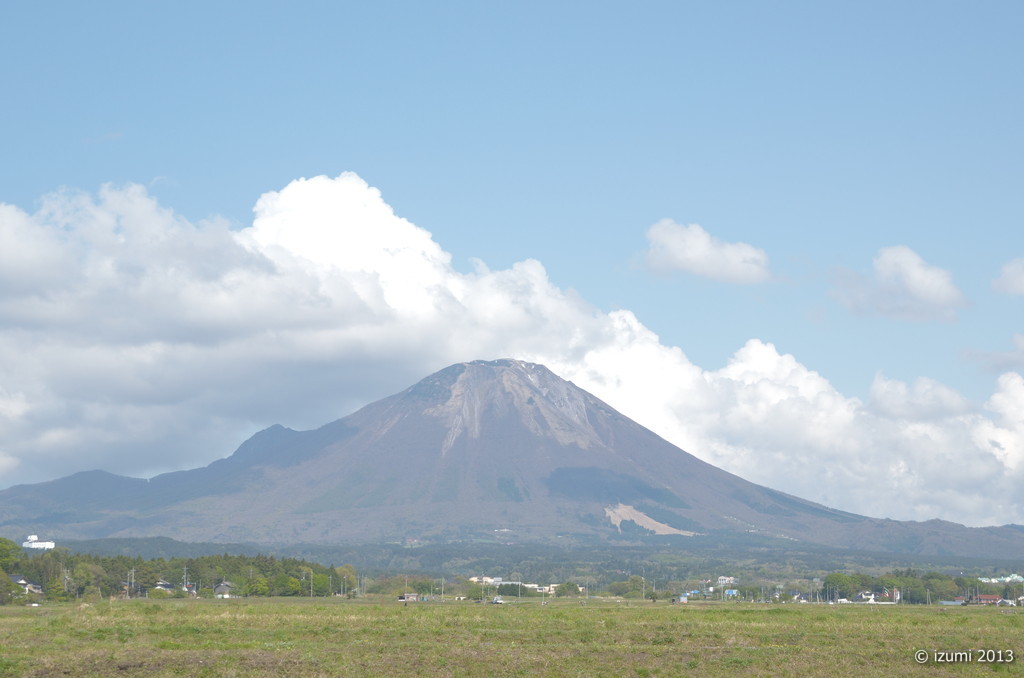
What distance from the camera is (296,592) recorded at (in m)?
159

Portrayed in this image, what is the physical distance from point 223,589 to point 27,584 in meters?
23.7

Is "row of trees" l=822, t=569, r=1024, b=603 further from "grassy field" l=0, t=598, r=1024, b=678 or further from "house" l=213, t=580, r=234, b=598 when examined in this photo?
"grassy field" l=0, t=598, r=1024, b=678

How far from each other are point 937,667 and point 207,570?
417ft

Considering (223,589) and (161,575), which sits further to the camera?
(161,575)

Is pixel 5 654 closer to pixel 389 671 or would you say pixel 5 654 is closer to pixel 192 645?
pixel 192 645

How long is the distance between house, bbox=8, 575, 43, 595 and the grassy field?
2456 inches

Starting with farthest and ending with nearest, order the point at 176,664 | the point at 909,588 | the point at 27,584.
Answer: the point at 909,588
the point at 27,584
the point at 176,664

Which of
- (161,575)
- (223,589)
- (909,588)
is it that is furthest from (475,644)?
(909,588)

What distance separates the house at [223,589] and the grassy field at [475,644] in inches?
2671

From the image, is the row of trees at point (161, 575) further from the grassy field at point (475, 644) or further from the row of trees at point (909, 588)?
the row of trees at point (909, 588)

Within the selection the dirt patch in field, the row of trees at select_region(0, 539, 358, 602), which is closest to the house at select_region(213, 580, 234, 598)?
the row of trees at select_region(0, 539, 358, 602)

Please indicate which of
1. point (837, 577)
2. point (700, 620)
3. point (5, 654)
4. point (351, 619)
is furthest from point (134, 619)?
point (837, 577)

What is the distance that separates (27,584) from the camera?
466 ft

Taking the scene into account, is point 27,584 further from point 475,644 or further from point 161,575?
point 475,644
